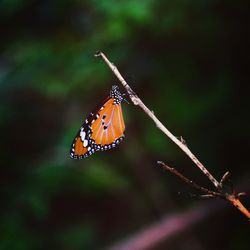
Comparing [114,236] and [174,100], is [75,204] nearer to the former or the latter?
[114,236]

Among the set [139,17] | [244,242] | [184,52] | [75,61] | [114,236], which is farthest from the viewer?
[114,236]

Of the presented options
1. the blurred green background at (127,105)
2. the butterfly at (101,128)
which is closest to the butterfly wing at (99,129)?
the butterfly at (101,128)

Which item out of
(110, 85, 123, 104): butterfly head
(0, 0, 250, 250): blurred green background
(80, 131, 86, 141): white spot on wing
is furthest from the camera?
(0, 0, 250, 250): blurred green background

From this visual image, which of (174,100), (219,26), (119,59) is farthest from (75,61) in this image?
(219,26)

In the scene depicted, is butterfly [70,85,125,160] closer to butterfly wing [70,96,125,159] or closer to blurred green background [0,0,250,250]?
butterfly wing [70,96,125,159]

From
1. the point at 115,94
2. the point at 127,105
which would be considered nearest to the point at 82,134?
the point at 115,94

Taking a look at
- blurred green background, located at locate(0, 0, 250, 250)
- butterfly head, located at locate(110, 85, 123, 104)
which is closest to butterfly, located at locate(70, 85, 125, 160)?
butterfly head, located at locate(110, 85, 123, 104)
